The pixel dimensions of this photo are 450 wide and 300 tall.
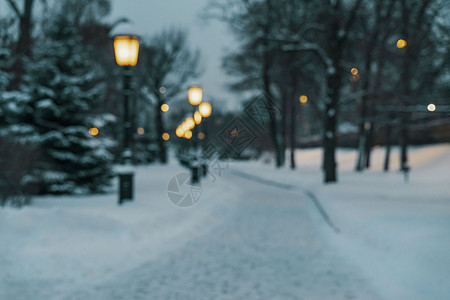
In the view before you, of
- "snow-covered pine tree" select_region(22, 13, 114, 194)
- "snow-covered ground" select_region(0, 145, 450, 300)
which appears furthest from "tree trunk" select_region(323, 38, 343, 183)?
"snow-covered pine tree" select_region(22, 13, 114, 194)

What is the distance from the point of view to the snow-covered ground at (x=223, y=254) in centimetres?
561

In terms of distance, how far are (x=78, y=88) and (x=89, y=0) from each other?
49.4 feet

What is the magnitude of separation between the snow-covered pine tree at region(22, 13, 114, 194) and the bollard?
15.8ft

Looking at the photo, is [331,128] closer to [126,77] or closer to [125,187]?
[125,187]

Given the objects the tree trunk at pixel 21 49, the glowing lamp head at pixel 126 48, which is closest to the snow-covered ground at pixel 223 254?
the glowing lamp head at pixel 126 48

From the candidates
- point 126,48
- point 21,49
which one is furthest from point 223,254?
point 21,49

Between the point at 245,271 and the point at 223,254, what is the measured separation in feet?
3.92

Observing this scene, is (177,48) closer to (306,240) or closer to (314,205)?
(314,205)

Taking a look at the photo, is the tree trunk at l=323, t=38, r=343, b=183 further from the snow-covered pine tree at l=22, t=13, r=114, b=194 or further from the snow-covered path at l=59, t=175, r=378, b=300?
the snow-covered path at l=59, t=175, r=378, b=300

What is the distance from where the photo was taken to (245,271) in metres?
6.61

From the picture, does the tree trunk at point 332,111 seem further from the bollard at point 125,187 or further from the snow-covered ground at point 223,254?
the bollard at point 125,187

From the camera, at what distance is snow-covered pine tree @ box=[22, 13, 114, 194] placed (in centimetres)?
1505

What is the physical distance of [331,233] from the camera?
965 centimetres

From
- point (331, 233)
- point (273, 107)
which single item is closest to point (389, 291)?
point (331, 233)
